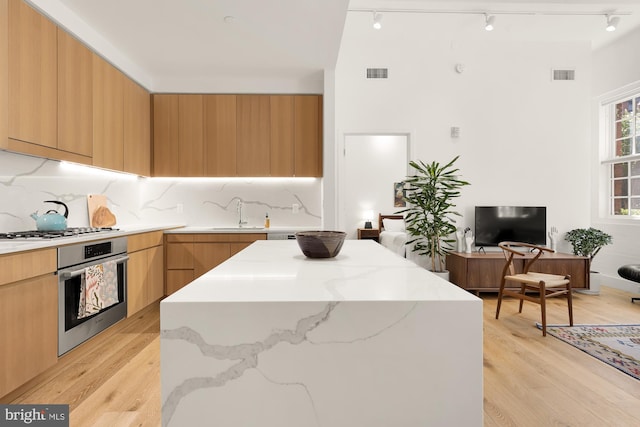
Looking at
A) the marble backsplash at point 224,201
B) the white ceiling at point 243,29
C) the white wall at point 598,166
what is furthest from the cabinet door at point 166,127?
the white wall at point 598,166

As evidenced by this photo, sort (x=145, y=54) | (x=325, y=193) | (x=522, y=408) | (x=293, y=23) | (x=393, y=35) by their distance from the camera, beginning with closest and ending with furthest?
1. (x=522, y=408)
2. (x=293, y=23)
3. (x=145, y=54)
4. (x=325, y=193)
5. (x=393, y=35)

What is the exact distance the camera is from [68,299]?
2451mm

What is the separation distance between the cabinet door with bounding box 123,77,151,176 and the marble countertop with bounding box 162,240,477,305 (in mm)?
2797

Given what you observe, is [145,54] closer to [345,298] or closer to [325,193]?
[325,193]

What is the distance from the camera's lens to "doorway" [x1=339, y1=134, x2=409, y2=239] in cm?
820

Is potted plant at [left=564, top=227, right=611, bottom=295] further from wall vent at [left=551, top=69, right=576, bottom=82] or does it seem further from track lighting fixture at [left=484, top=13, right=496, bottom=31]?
track lighting fixture at [left=484, top=13, right=496, bottom=31]

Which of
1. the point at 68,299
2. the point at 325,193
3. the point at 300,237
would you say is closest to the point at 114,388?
the point at 68,299

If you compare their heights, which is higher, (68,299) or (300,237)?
(300,237)

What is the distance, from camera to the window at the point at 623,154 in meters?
4.71

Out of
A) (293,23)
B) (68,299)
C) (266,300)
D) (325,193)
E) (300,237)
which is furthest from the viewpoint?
(325,193)

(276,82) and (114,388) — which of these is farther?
(276,82)

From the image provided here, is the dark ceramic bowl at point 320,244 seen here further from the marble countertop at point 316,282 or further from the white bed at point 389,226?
the white bed at point 389,226

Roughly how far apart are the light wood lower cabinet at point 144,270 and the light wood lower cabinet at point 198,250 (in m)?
0.10

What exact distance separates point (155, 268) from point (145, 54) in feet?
7.21
